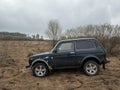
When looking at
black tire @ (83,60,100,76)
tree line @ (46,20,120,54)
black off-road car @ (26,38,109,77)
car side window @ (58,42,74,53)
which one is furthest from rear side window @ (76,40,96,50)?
tree line @ (46,20,120,54)

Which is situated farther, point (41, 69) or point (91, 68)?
point (41, 69)

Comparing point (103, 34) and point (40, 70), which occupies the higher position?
point (103, 34)

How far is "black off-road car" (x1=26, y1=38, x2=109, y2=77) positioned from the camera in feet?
41.2

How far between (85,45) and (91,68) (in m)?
1.28

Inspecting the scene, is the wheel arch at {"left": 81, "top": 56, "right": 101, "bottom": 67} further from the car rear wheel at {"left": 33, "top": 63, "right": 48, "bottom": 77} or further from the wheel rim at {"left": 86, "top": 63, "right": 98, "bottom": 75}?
the car rear wheel at {"left": 33, "top": 63, "right": 48, "bottom": 77}

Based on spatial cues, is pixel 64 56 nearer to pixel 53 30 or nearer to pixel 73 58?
pixel 73 58

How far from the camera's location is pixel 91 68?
1257cm

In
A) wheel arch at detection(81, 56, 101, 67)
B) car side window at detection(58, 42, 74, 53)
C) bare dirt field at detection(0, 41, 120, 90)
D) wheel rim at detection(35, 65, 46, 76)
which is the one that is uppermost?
car side window at detection(58, 42, 74, 53)

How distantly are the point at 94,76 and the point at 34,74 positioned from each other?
10.7 feet

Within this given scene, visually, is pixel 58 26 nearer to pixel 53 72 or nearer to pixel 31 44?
pixel 31 44

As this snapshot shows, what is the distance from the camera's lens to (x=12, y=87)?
11.6 metres

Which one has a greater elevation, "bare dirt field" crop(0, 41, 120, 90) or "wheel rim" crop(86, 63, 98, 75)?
"wheel rim" crop(86, 63, 98, 75)

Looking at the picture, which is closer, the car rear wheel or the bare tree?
the car rear wheel

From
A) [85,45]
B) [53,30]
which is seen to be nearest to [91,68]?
[85,45]
